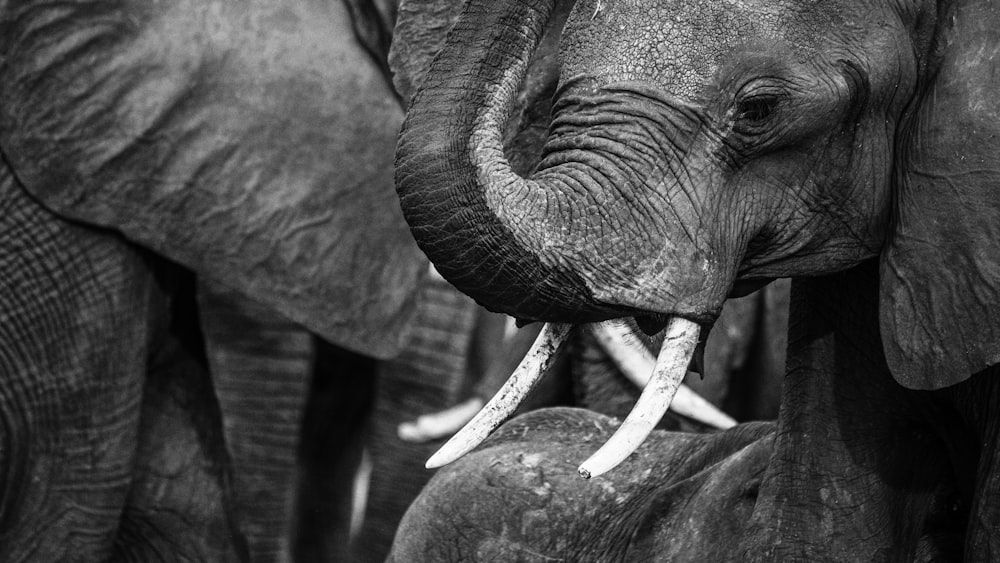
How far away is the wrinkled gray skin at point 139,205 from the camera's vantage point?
3648 mm

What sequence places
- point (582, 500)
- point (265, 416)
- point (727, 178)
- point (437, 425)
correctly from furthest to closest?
point (437, 425) < point (265, 416) < point (582, 500) < point (727, 178)

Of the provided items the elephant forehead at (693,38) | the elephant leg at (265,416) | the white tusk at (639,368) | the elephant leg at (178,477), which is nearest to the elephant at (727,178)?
the elephant forehead at (693,38)

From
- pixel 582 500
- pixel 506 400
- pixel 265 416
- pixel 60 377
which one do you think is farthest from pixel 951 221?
pixel 265 416

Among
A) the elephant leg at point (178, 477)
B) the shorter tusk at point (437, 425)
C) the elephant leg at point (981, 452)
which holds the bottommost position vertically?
the shorter tusk at point (437, 425)

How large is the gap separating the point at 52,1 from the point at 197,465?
962 mm

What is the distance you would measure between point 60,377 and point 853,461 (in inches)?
69.2

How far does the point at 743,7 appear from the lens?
2.24 m

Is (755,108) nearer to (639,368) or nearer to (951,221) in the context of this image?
(951,221)

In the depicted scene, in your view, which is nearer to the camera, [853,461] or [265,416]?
[853,461]

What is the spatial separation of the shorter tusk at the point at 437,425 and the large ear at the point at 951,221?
3050 mm

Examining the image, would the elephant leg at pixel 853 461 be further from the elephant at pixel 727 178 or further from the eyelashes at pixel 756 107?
the eyelashes at pixel 756 107

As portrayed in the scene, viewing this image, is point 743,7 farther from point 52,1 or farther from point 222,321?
point 222,321

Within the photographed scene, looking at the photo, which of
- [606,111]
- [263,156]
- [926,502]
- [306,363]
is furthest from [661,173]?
[306,363]

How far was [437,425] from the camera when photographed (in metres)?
5.35
